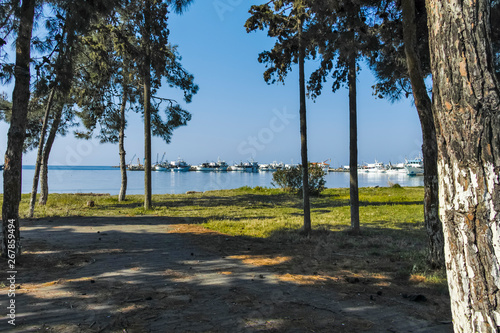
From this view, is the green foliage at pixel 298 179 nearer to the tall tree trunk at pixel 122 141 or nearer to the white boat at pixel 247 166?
the tall tree trunk at pixel 122 141

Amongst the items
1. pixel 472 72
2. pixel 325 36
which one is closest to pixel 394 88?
pixel 325 36

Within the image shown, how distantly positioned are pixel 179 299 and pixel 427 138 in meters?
5.00

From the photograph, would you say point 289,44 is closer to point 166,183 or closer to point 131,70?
point 131,70

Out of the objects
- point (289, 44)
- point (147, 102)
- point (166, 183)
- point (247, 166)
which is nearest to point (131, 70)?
point (147, 102)

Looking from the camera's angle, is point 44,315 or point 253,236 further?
point 253,236

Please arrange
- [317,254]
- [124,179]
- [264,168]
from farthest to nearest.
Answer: [264,168] < [124,179] < [317,254]

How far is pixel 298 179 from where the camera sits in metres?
24.9

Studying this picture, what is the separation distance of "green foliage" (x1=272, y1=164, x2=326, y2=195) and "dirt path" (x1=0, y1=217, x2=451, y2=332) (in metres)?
17.3

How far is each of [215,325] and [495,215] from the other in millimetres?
2744

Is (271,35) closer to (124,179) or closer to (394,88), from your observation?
(394,88)

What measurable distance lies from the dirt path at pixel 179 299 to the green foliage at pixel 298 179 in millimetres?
17328

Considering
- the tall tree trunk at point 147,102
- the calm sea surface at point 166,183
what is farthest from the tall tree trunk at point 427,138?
the calm sea surface at point 166,183

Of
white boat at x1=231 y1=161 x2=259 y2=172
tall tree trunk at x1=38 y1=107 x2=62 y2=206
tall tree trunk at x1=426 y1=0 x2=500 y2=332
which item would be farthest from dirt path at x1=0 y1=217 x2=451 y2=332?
white boat at x1=231 y1=161 x2=259 y2=172

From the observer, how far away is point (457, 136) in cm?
210
